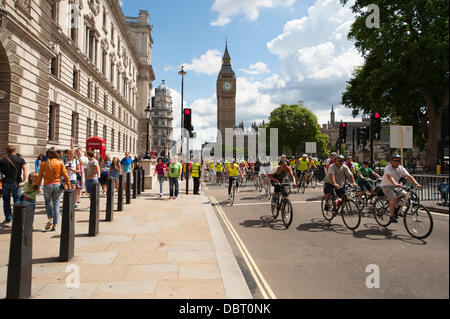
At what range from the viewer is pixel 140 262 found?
445 centimetres

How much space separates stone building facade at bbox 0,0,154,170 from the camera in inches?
464

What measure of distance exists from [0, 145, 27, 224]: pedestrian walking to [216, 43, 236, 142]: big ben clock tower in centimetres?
13410

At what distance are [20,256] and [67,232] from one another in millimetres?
1470

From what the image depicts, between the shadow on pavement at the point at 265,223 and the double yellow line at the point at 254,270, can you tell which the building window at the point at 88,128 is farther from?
the double yellow line at the point at 254,270

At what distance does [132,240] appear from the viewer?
5.78m

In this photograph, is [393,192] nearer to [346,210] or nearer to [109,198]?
[346,210]

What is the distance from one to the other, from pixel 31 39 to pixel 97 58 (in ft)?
59.1

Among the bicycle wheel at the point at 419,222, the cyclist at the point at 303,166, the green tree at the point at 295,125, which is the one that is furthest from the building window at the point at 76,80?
the green tree at the point at 295,125

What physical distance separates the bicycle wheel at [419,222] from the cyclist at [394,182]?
755mm

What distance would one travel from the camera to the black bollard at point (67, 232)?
14.7ft

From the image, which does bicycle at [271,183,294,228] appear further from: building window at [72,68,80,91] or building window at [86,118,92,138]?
building window at [86,118,92,138]

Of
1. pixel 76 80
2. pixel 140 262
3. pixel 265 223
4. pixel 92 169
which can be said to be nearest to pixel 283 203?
pixel 265 223
